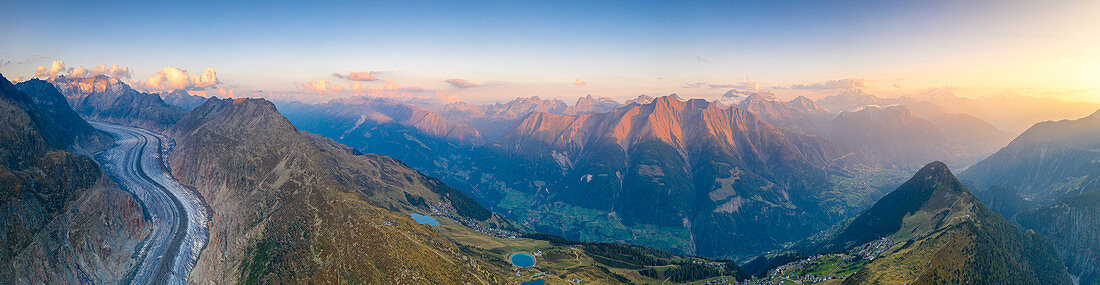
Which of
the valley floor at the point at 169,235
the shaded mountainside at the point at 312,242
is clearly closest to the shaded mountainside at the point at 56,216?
the valley floor at the point at 169,235

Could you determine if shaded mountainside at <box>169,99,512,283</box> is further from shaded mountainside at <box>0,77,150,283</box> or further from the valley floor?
shaded mountainside at <box>0,77,150,283</box>

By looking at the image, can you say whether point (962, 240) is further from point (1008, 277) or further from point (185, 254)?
point (185, 254)

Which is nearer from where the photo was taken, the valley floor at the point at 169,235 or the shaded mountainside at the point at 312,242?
the shaded mountainside at the point at 312,242

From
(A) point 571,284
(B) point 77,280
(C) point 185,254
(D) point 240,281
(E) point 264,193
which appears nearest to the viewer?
(B) point 77,280

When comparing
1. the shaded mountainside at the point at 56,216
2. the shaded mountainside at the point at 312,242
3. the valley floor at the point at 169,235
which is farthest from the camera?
the valley floor at the point at 169,235

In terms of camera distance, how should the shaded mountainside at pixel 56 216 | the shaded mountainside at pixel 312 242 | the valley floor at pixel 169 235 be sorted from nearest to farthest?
the shaded mountainside at pixel 56 216 < the shaded mountainside at pixel 312 242 < the valley floor at pixel 169 235

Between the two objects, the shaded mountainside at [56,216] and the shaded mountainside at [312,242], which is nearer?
the shaded mountainside at [56,216]

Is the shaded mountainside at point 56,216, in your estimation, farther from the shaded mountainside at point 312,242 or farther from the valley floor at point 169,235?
the shaded mountainside at point 312,242

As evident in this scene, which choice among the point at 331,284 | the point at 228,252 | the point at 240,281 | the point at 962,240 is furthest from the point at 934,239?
the point at 228,252
